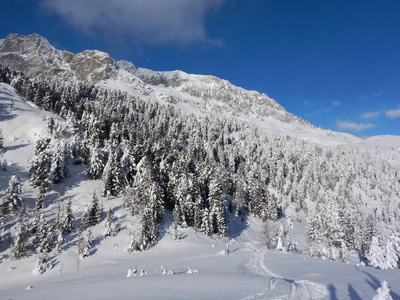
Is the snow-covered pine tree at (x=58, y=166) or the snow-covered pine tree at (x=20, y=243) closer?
the snow-covered pine tree at (x=20, y=243)

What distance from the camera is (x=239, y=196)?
80062 mm

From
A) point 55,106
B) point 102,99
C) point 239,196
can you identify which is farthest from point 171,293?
point 102,99

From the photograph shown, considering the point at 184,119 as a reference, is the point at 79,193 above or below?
below

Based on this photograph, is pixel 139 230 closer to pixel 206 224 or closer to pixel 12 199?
pixel 206 224

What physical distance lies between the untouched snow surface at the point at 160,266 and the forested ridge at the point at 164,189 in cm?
233

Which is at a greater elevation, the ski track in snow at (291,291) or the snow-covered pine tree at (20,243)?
the ski track in snow at (291,291)

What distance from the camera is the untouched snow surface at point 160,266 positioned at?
14.8 m

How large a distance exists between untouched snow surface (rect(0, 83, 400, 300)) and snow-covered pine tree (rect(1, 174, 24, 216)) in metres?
4.12

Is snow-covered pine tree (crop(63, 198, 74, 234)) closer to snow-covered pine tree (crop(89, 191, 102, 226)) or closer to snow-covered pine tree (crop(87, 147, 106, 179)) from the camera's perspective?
snow-covered pine tree (crop(89, 191, 102, 226))

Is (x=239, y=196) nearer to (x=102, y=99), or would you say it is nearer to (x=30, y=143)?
(x=30, y=143)

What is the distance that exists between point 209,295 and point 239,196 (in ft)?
225

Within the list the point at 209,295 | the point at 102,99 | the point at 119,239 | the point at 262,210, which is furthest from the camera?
the point at 102,99

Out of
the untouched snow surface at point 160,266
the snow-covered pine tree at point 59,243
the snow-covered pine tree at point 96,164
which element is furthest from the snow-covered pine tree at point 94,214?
the snow-covered pine tree at point 96,164

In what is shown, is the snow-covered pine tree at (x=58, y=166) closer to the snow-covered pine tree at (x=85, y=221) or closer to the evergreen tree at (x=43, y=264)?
the snow-covered pine tree at (x=85, y=221)
